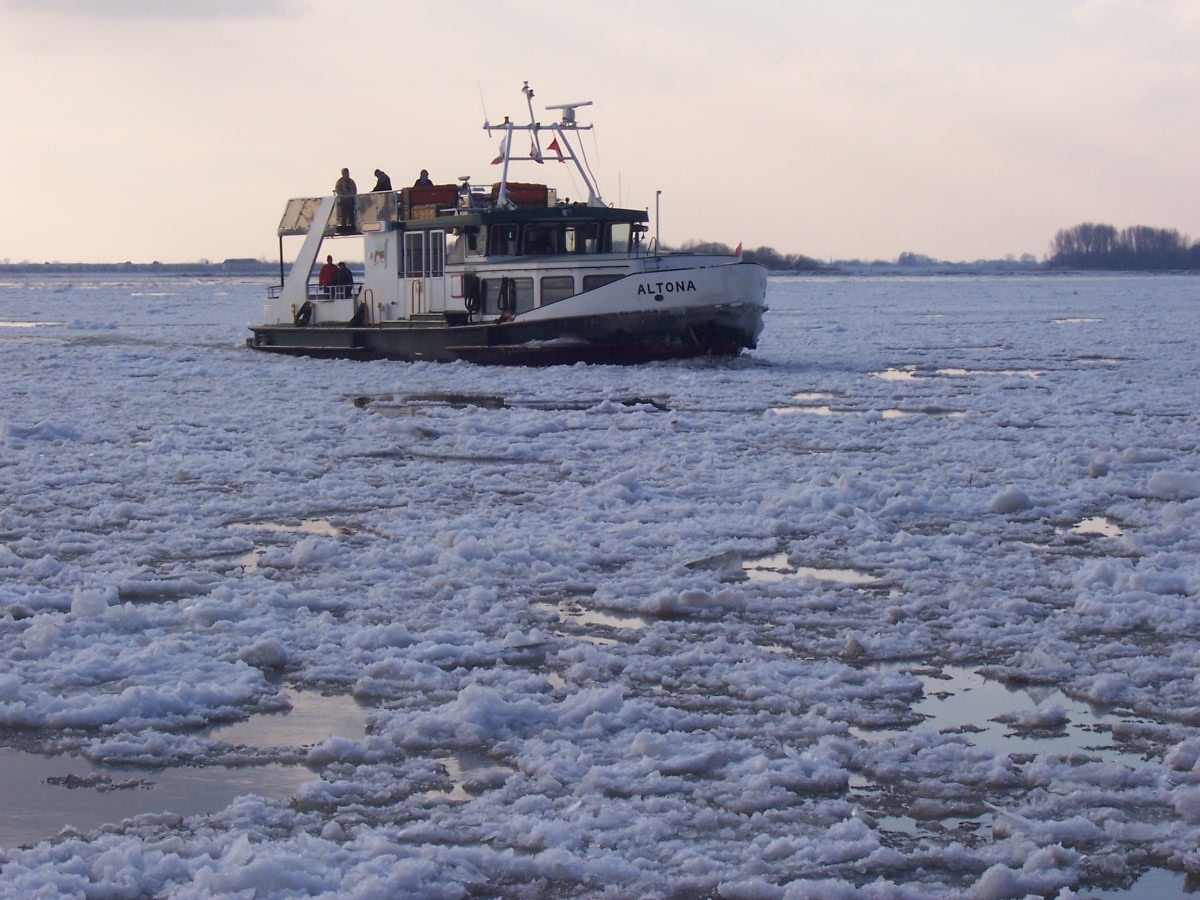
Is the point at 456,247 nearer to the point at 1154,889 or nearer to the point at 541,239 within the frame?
the point at 541,239

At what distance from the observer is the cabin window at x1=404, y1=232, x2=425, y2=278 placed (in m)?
21.8

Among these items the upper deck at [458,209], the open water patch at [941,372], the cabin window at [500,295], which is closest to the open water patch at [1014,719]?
the open water patch at [941,372]

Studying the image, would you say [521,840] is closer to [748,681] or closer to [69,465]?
[748,681]

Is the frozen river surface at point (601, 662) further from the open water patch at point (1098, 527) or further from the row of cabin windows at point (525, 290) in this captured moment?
the row of cabin windows at point (525, 290)

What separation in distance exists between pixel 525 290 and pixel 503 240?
3.04ft

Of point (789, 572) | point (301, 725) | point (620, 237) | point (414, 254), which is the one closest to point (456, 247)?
point (414, 254)

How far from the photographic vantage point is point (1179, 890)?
3568mm

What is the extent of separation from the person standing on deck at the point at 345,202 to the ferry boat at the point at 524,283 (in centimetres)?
3

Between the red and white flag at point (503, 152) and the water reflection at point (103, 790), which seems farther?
the red and white flag at point (503, 152)

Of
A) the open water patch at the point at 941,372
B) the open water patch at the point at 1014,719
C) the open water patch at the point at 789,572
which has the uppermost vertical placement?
the open water patch at the point at 941,372

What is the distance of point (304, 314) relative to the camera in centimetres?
2450

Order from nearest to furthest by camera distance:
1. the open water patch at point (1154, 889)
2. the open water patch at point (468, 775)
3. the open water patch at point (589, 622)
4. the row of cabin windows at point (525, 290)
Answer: the open water patch at point (1154, 889) → the open water patch at point (468, 775) → the open water patch at point (589, 622) → the row of cabin windows at point (525, 290)

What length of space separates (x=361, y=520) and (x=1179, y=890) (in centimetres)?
576

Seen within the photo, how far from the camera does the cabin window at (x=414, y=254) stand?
2183cm
